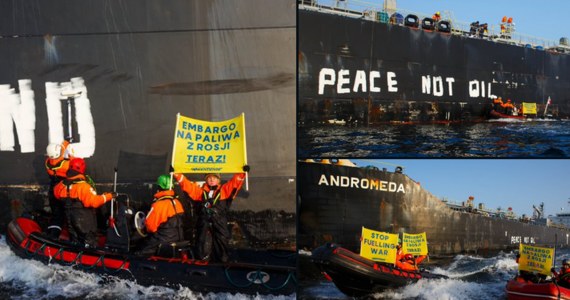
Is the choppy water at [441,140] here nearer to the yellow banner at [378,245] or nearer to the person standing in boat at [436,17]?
the person standing in boat at [436,17]

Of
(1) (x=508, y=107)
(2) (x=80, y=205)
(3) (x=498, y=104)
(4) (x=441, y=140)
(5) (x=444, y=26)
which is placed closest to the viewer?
(2) (x=80, y=205)

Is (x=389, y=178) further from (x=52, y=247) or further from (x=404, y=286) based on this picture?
(x=52, y=247)

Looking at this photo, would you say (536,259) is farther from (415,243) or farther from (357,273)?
(357,273)

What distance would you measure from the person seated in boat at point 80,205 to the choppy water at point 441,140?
2767 millimetres

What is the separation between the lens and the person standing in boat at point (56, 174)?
267 inches

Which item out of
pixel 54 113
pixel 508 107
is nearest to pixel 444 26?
pixel 508 107

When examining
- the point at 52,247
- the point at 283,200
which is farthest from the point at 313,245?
the point at 52,247

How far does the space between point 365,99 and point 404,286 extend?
15.3 feet

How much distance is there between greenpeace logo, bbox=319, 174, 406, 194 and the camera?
468cm

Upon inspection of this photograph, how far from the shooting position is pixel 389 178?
4.69 m

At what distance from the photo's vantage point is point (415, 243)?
4520 mm

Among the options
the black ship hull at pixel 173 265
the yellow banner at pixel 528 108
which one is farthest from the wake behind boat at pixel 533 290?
the yellow banner at pixel 528 108

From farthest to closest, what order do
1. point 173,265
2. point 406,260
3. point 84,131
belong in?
point 84,131 < point 173,265 < point 406,260

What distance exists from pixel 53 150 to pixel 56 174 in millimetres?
323
